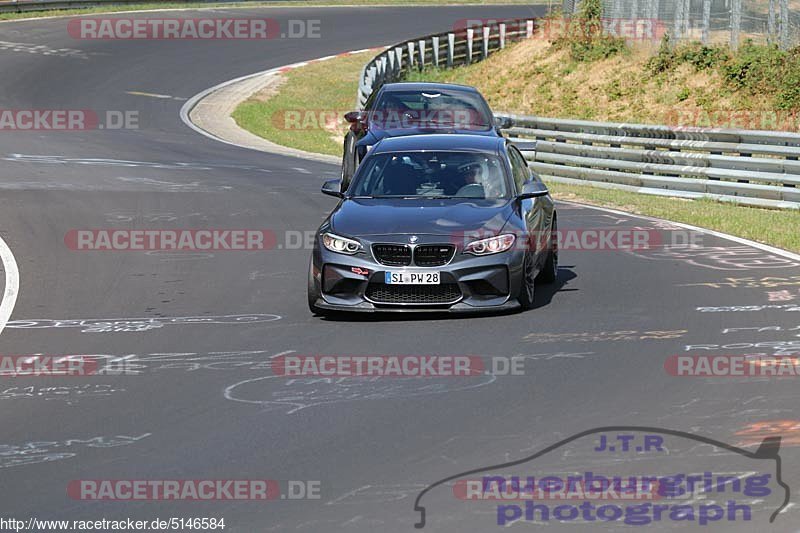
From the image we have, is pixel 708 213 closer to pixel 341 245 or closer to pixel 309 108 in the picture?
pixel 341 245

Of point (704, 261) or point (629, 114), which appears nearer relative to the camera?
point (704, 261)

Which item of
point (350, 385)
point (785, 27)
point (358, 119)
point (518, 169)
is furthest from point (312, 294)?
point (785, 27)

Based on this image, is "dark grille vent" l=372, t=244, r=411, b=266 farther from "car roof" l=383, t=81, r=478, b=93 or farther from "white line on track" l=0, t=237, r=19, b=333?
"car roof" l=383, t=81, r=478, b=93

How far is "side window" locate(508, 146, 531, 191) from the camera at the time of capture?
521 inches

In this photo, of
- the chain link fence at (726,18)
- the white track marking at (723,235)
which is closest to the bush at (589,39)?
the chain link fence at (726,18)

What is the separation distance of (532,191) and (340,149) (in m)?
20.0

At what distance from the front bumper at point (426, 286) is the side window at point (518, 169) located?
1570 mm

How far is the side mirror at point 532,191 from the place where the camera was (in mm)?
12453

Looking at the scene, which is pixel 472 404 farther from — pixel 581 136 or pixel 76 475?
pixel 581 136

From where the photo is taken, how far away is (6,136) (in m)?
30.7

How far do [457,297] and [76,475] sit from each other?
502cm

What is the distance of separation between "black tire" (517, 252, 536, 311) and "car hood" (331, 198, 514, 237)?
1.30 feet

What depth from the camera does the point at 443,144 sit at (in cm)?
1347

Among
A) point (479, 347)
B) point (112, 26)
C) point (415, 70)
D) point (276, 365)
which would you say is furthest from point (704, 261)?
point (112, 26)
